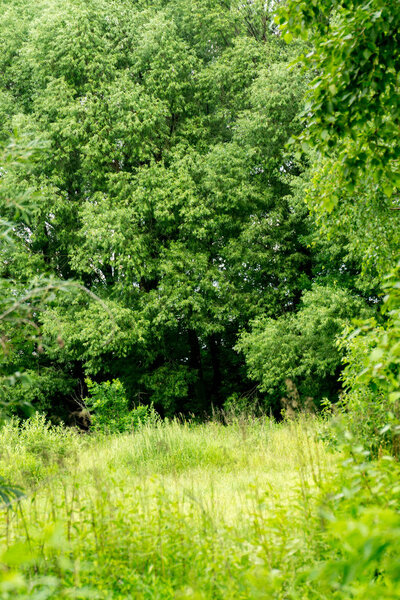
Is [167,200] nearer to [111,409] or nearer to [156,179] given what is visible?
[156,179]

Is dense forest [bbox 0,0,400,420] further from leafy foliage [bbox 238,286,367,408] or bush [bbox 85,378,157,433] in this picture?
bush [bbox 85,378,157,433]

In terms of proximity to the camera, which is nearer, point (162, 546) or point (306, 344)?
point (162, 546)

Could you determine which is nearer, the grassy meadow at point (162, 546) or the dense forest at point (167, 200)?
the grassy meadow at point (162, 546)

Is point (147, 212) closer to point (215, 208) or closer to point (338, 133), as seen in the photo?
point (215, 208)

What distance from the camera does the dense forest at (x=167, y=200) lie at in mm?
13758

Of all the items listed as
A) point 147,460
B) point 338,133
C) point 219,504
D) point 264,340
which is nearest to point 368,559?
point 219,504

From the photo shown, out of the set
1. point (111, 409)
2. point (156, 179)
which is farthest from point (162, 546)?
point (156, 179)

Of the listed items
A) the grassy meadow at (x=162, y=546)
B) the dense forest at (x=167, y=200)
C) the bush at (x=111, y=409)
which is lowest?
the bush at (x=111, y=409)

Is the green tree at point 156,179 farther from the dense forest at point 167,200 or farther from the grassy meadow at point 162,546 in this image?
the grassy meadow at point 162,546

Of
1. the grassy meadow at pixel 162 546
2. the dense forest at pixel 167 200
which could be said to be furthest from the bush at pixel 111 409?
the grassy meadow at pixel 162 546

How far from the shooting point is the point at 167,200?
1427 cm

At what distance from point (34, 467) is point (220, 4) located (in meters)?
16.7

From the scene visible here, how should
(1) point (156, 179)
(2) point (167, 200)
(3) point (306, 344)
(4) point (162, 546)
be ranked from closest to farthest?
(4) point (162, 546), (3) point (306, 344), (2) point (167, 200), (1) point (156, 179)

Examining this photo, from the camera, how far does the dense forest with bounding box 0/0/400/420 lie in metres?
13.8
